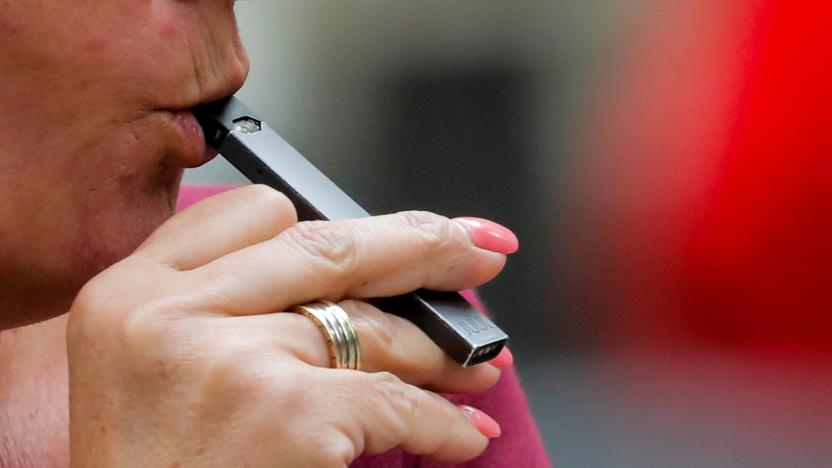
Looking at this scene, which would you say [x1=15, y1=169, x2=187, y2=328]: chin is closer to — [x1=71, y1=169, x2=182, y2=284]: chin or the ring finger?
[x1=71, y1=169, x2=182, y2=284]: chin

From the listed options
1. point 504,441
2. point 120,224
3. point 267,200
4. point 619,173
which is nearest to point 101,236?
point 120,224

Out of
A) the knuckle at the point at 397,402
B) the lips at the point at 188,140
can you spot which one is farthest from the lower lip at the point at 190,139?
the knuckle at the point at 397,402

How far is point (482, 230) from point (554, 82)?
3.53 ft

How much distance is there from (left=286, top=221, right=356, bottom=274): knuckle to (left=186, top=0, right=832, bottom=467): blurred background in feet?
3.36

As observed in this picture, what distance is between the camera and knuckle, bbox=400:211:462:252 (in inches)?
23.0

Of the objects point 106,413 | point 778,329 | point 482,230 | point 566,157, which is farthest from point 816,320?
point 106,413

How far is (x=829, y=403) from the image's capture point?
156cm

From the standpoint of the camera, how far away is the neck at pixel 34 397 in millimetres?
761

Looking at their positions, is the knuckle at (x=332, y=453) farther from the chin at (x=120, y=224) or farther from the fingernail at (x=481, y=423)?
the chin at (x=120, y=224)

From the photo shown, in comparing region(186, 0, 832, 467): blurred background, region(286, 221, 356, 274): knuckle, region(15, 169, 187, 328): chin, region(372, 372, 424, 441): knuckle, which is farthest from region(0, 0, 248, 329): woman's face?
region(186, 0, 832, 467): blurred background

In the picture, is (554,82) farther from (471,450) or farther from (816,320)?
(471,450)

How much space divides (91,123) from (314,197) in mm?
173

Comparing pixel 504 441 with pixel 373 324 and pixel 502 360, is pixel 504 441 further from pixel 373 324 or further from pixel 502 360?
pixel 373 324

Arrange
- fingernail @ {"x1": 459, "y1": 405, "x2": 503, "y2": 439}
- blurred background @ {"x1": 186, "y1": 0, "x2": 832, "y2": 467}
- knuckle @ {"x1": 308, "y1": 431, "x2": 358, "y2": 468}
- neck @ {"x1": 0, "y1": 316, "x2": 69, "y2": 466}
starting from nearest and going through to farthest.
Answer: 1. knuckle @ {"x1": 308, "y1": 431, "x2": 358, "y2": 468}
2. fingernail @ {"x1": 459, "y1": 405, "x2": 503, "y2": 439}
3. neck @ {"x1": 0, "y1": 316, "x2": 69, "y2": 466}
4. blurred background @ {"x1": 186, "y1": 0, "x2": 832, "y2": 467}
